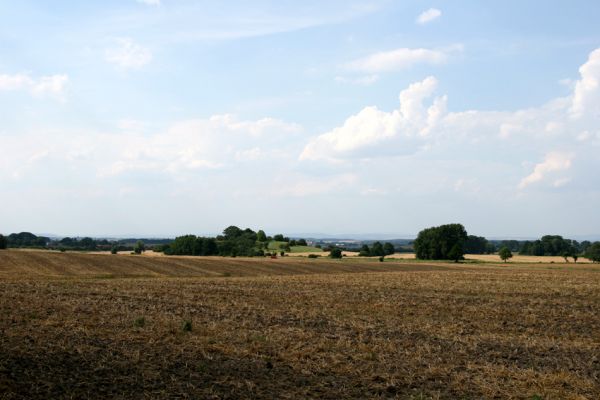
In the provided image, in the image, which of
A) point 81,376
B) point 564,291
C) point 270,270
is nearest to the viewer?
point 81,376

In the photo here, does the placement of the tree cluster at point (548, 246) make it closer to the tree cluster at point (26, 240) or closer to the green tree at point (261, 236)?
the green tree at point (261, 236)

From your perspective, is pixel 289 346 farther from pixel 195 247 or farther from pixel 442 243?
pixel 195 247

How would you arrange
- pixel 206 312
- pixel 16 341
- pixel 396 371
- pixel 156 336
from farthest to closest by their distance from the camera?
1. pixel 206 312
2. pixel 156 336
3. pixel 16 341
4. pixel 396 371

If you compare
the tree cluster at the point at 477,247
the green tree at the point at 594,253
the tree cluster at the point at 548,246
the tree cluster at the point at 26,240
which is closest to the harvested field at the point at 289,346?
the green tree at the point at 594,253

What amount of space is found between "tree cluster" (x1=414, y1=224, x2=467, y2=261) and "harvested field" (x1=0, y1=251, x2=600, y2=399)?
82.0m

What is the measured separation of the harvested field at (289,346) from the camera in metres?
11.7

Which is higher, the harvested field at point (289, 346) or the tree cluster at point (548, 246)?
the tree cluster at point (548, 246)

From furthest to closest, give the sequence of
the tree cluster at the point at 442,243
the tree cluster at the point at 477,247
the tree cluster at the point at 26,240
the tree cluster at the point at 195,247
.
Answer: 1. the tree cluster at the point at 477,247
2. the tree cluster at the point at 26,240
3. the tree cluster at the point at 195,247
4. the tree cluster at the point at 442,243

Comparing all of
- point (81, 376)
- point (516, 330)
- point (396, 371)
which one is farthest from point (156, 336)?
point (516, 330)

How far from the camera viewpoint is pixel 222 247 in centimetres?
11838

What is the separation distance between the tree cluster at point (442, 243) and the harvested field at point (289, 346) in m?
82.0

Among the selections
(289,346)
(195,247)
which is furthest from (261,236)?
(289,346)

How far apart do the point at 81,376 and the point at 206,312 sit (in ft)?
37.6

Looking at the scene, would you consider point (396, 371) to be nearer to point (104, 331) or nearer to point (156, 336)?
point (156, 336)
